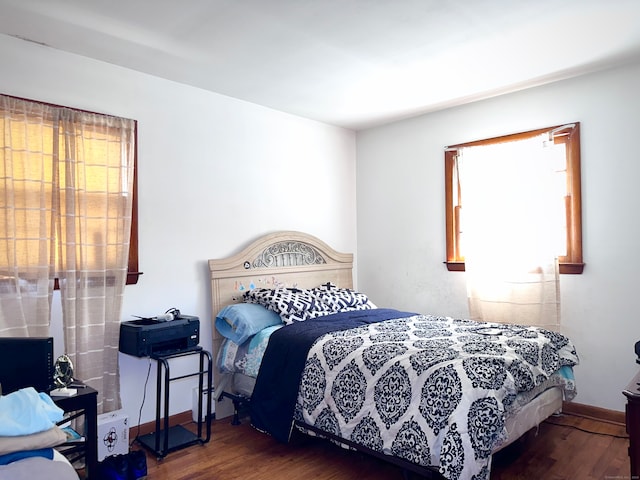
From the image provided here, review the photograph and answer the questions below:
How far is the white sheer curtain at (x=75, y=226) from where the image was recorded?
2756 mm

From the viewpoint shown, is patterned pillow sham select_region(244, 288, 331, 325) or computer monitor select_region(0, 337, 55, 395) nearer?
computer monitor select_region(0, 337, 55, 395)

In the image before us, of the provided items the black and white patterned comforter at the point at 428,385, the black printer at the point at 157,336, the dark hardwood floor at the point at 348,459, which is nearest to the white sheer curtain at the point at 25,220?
the black printer at the point at 157,336

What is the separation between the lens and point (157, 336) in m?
3.01

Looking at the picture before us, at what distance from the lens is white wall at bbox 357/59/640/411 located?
3.37 metres

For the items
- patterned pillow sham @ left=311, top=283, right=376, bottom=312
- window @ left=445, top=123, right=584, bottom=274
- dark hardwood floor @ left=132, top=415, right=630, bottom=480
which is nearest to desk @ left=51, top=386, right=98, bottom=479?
dark hardwood floor @ left=132, top=415, right=630, bottom=480

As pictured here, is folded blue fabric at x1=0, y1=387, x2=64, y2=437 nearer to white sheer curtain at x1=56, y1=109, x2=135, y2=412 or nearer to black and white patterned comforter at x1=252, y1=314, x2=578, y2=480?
white sheer curtain at x1=56, y1=109, x2=135, y2=412

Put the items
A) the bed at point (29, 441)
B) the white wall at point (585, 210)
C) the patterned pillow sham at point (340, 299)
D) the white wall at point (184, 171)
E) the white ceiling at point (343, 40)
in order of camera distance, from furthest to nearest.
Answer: the patterned pillow sham at point (340, 299)
the white wall at point (585, 210)
the white wall at point (184, 171)
the white ceiling at point (343, 40)
the bed at point (29, 441)

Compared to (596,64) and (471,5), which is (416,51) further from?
(596,64)

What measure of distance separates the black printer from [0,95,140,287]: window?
0.38 m

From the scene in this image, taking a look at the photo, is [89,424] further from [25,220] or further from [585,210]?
[585,210]

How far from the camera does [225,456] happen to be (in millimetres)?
2939

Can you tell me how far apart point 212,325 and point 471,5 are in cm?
282

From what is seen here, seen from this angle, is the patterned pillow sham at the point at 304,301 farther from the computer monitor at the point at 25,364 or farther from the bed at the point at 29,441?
the bed at the point at 29,441

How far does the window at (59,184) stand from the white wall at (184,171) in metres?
0.15
